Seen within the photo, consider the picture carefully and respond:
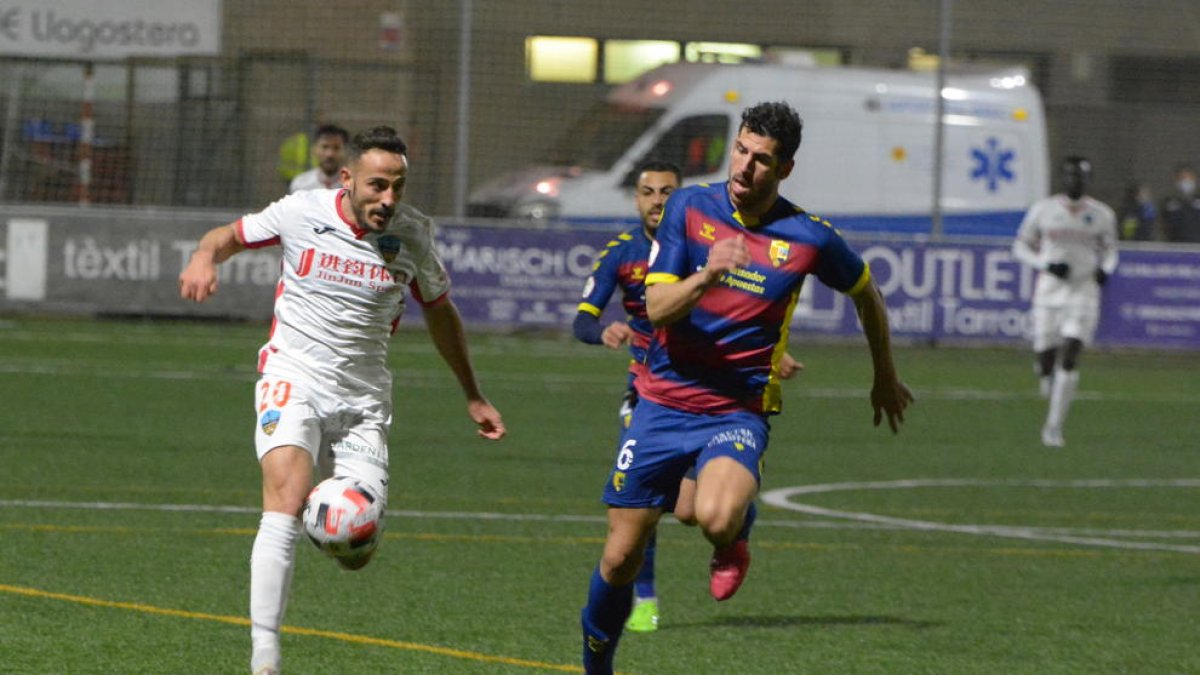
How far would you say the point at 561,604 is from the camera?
964 centimetres

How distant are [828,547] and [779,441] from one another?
5.54 meters

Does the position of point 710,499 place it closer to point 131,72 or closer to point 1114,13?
point 131,72

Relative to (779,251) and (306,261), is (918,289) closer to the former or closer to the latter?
(779,251)

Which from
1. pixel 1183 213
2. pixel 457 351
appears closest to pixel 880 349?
pixel 457 351

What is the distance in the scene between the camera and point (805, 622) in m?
9.40

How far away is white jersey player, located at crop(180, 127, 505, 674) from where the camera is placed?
7398 mm

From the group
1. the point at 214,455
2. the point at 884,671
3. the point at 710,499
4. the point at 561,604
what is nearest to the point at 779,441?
the point at 214,455

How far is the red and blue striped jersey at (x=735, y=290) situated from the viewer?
A: 7391 millimetres

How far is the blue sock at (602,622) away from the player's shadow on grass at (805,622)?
176cm

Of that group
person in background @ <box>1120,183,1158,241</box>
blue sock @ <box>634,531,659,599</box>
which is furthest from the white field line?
person in background @ <box>1120,183,1158,241</box>

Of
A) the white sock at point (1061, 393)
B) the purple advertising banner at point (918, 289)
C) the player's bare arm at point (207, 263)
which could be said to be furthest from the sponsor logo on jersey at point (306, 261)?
the purple advertising banner at point (918, 289)

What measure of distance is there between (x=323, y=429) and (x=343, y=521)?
0.52m

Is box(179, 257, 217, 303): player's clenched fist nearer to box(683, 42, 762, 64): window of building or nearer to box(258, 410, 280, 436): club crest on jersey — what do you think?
box(258, 410, 280, 436): club crest on jersey

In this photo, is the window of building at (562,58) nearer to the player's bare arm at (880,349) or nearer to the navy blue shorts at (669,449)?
the player's bare arm at (880,349)
